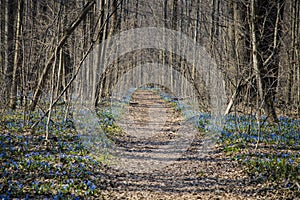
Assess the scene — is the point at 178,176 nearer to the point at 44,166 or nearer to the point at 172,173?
the point at 172,173

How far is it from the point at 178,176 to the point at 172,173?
0.25 m

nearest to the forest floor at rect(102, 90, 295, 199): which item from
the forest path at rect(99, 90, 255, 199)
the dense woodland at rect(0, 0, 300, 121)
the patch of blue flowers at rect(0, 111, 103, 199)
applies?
the forest path at rect(99, 90, 255, 199)

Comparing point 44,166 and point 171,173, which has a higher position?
point 44,166

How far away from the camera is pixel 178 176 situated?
679 cm

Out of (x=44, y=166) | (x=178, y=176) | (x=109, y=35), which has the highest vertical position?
(x=109, y=35)

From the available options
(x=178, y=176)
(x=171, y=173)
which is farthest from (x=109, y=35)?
(x=178, y=176)

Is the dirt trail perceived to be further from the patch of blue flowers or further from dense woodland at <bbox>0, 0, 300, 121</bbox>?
dense woodland at <bbox>0, 0, 300, 121</bbox>

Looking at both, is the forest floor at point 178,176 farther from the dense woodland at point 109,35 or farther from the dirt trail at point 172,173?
the dense woodland at point 109,35

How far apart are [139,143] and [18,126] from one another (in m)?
3.59

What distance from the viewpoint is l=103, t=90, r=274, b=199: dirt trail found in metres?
5.80

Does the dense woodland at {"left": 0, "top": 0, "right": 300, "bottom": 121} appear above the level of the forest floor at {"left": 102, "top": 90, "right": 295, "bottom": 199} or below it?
above

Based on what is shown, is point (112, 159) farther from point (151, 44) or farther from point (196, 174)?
point (151, 44)

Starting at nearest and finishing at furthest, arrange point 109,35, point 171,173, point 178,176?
point 178,176 < point 171,173 < point 109,35

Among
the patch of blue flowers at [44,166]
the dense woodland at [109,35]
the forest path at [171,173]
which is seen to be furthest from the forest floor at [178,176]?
the dense woodland at [109,35]
